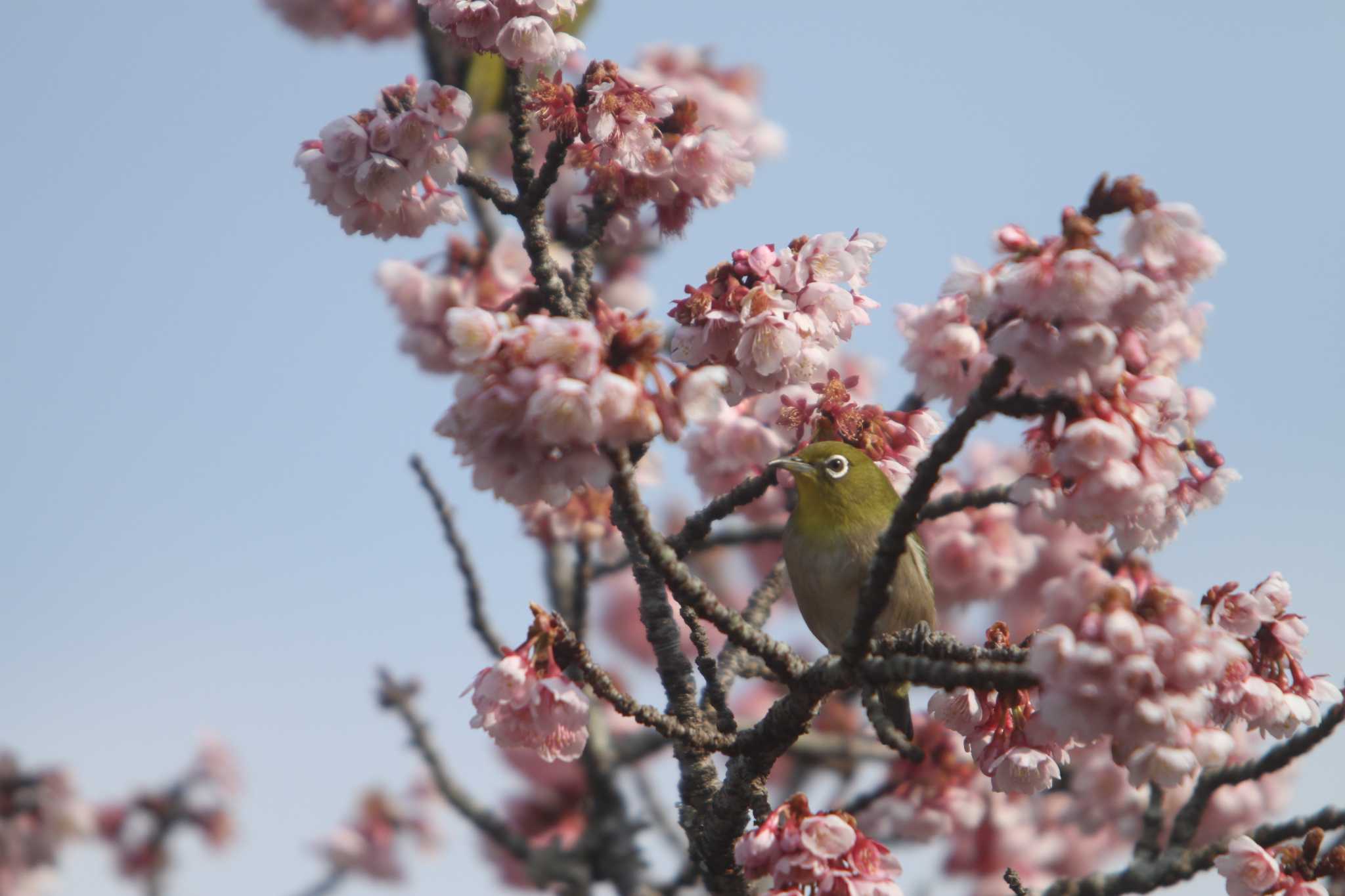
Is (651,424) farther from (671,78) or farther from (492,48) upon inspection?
(671,78)

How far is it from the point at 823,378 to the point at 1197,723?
5.22 ft

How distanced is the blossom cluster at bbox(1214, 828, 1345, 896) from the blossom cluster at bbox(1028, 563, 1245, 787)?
1.16 meters

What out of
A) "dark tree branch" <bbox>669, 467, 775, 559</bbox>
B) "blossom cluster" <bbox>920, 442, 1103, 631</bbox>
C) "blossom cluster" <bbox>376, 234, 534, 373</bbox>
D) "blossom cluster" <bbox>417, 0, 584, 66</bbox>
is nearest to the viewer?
"dark tree branch" <bbox>669, 467, 775, 559</bbox>

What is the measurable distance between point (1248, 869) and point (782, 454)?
276 centimetres

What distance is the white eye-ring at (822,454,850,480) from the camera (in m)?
4.44

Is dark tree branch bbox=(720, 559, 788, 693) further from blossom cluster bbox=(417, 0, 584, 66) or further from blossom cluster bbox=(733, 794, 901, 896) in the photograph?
blossom cluster bbox=(417, 0, 584, 66)

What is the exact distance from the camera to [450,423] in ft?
8.05

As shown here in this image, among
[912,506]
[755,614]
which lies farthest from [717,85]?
[912,506]

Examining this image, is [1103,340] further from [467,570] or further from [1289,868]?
[467,570]

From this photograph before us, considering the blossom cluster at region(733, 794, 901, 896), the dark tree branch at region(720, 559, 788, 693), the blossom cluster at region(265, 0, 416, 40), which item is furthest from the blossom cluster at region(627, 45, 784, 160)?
the blossom cluster at region(733, 794, 901, 896)

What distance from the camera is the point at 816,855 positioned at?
9.80ft

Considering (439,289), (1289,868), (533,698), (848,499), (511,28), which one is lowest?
(1289,868)

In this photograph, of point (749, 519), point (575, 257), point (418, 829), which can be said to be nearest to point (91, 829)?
point (418, 829)

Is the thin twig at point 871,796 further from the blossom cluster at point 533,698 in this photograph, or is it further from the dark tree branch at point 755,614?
the blossom cluster at point 533,698
